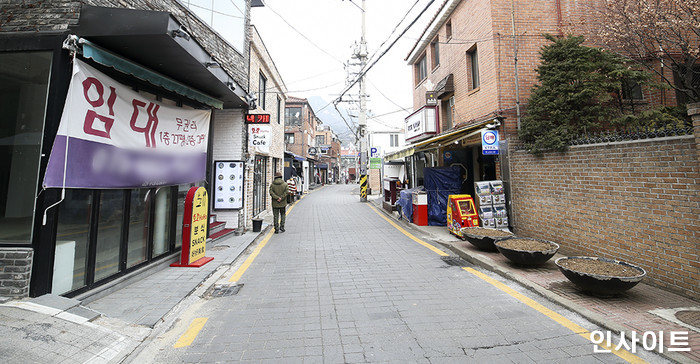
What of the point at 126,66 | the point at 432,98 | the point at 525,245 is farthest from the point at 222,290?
the point at 432,98

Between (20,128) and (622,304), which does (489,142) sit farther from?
(20,128)

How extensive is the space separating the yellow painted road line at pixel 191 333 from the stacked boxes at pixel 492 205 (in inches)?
268

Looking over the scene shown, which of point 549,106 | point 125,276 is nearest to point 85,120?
point 125,276

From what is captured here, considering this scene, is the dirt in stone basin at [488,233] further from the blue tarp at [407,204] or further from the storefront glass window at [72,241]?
the storefront glass window at [72,241]

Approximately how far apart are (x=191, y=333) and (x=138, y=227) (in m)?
2.92

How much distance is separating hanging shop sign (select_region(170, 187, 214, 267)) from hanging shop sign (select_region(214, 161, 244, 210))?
262 centimetres

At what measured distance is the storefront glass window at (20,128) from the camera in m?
3.74

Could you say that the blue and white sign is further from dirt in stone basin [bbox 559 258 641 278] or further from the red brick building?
dirt in stone basin [bbox 559 258 641 278]

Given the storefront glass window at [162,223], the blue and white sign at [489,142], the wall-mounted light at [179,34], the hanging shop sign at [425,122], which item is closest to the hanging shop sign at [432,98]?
the hanging shop sign at [425,122]

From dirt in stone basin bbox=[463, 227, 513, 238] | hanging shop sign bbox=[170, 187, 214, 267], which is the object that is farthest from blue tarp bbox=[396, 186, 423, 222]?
hanging shop sign bbox=[170, 187, 214, 267]

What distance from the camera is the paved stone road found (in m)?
2.82

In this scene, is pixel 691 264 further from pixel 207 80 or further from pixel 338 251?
pixel 207 80

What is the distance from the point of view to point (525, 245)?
5.39 m

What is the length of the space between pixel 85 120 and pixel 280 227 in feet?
20.7
